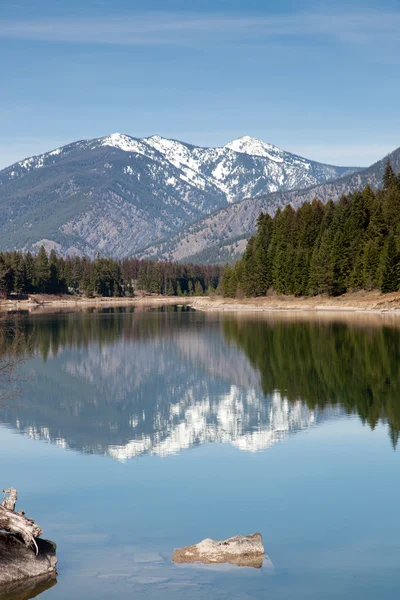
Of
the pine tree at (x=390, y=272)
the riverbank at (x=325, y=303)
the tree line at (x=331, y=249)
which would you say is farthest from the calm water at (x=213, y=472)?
the tree line at (x=331, y=249)

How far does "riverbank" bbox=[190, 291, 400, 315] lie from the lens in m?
112

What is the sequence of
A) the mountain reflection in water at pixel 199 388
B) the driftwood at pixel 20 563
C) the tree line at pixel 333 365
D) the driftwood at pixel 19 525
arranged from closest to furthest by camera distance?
the driftwood at pixel 19 525, the driftwood at pixel 20 563, the mountain reflection in water at pixel 199 388, the tree line at pixel 333 365

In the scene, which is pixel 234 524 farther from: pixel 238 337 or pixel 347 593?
pixel 238 337

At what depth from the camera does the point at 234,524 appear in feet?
63.6

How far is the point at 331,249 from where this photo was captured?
130m

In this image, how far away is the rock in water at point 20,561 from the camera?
1559cm

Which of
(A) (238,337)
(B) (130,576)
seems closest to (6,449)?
(B) (130,576)

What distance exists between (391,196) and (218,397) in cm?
9564

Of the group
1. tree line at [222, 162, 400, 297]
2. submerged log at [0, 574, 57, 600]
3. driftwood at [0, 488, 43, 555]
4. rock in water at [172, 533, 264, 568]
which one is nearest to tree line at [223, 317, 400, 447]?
rock in water at [172, 533, 264, 568]

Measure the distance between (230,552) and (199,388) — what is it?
27.1 m

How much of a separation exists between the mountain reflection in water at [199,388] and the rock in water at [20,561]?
10.9 metres

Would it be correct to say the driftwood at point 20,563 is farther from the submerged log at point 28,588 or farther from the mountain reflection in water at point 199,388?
the mountain reflection in water at point 199,388

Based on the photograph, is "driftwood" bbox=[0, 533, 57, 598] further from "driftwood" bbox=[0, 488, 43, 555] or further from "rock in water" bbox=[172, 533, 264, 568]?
"rock in water" bbox=[172, 533, 264, 568]

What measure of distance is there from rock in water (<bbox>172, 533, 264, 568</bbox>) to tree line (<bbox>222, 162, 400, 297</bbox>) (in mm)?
97240
